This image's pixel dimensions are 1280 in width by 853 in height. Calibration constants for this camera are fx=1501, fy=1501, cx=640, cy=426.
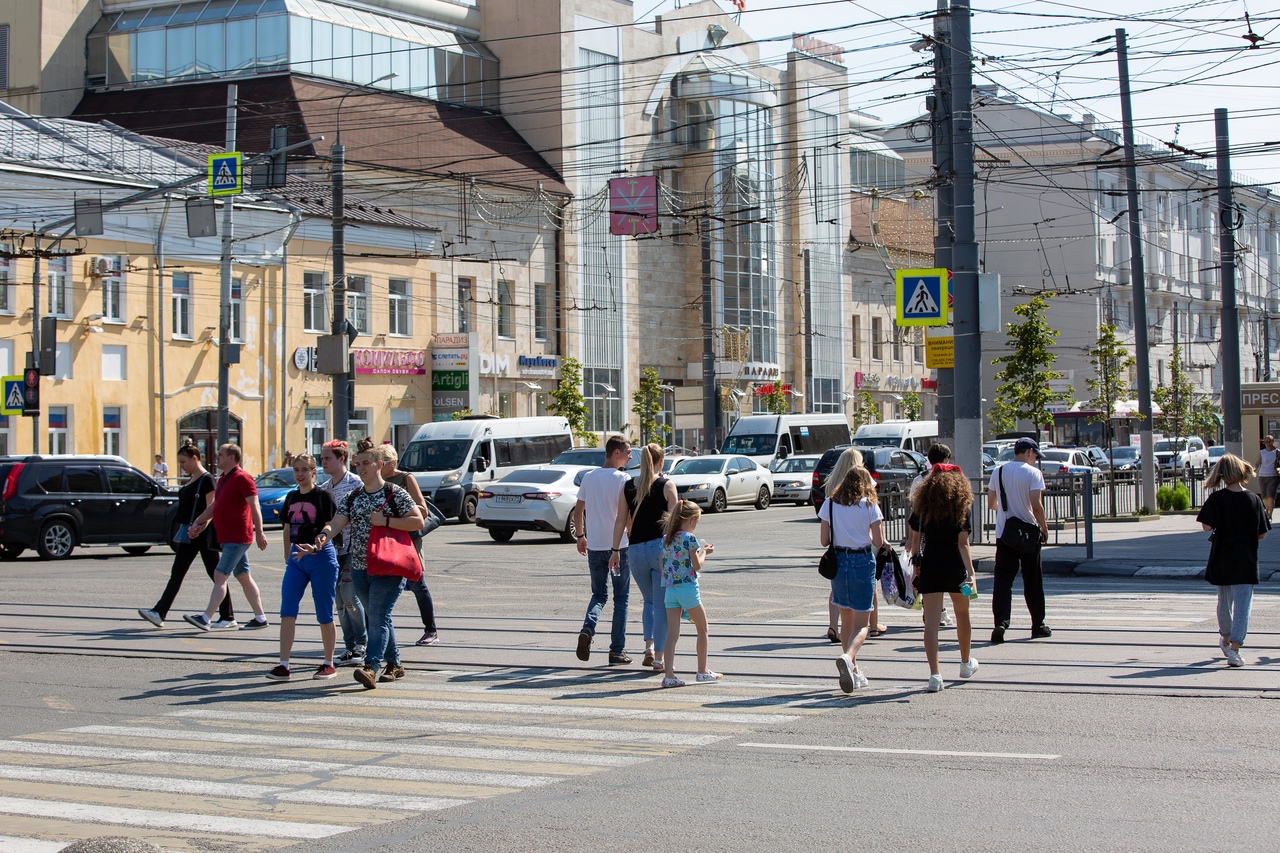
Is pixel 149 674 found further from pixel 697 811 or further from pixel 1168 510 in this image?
pixel 1168 510

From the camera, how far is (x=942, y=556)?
10.4 metres

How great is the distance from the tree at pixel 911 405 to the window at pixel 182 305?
42.6 m

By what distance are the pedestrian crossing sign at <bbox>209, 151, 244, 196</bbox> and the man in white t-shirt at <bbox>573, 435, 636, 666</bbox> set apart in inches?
777

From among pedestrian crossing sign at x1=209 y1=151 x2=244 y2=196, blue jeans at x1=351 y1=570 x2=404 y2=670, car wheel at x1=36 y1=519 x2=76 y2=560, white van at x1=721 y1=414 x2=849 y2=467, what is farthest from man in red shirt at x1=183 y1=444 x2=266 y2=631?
white van at x1=721 y1=414 x2=849 y2=467

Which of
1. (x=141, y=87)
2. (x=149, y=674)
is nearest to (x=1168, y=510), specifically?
(x=149, y=674)

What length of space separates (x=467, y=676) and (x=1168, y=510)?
82.5 ft

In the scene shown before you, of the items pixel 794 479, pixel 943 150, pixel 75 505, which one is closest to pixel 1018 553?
pixel 943 150

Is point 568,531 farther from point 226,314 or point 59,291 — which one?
point 59,291

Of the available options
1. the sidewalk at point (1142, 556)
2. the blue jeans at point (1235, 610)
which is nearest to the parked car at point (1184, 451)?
the sidewalk at point (1142, 556)

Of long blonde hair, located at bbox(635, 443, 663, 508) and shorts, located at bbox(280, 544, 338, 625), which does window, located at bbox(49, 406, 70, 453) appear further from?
long blonde hair, located at bbox(635, 443, 663, 508)

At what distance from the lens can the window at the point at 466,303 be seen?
54500 mm

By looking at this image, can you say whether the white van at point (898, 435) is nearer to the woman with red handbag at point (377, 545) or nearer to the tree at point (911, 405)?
the tree at point (911, 405)

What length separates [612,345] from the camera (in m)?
61.7

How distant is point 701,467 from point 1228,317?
1439 cm
